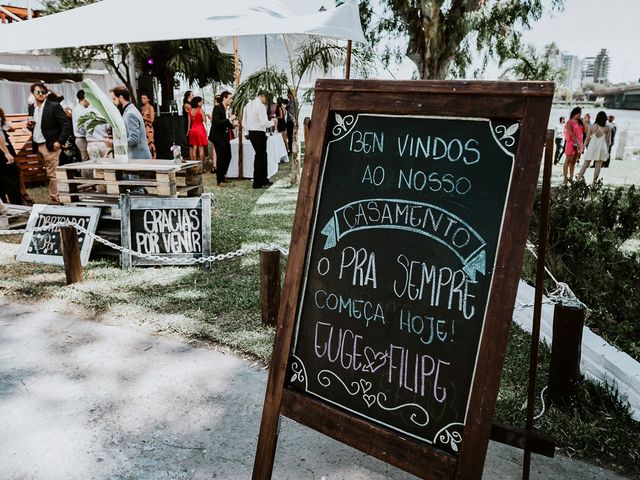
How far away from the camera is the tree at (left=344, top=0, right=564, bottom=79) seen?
51.0 feet

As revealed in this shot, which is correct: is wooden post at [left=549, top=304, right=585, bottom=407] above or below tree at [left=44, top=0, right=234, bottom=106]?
below

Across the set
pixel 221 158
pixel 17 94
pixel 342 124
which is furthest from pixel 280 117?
pixel 342 124

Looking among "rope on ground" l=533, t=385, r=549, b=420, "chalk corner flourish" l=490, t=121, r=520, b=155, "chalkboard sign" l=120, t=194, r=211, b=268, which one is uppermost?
"chalk corner flourish" l=490, t=121, r=520, b=155

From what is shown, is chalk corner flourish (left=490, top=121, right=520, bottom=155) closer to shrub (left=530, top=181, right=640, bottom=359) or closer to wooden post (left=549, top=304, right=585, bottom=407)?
wooden post (left=549, top=304, right=585, bottom=407)

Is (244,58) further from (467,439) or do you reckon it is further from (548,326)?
(467,439)

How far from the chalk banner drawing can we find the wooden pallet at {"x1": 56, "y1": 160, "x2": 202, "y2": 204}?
394 cm

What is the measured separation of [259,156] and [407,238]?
8884mm

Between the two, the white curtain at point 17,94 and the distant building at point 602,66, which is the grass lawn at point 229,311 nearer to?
the white curtain at point 17,94

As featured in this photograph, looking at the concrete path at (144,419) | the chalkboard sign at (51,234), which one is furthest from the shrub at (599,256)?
the chalkboard sign at (51,234)

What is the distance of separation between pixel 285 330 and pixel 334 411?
367mm

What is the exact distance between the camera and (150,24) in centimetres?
592

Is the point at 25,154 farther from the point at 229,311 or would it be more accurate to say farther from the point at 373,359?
the point at 373,359

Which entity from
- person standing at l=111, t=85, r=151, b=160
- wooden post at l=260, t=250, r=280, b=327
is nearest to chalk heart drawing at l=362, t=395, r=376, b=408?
wooden post at l=260, t=250, r=280, b=327

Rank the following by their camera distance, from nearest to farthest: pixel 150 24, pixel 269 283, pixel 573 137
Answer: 1. pixel 269 283
2. pixel 150 24
3. pixel 573 137
